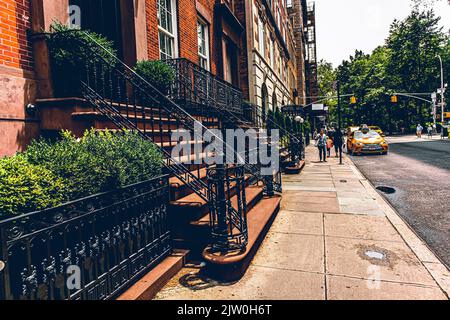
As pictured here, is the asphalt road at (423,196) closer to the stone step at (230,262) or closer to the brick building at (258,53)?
the stone step at (230,262)

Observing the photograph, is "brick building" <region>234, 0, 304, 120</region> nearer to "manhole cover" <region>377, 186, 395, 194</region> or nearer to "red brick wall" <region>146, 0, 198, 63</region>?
"red brick wall" <region>146, 0, 198, 63</region>

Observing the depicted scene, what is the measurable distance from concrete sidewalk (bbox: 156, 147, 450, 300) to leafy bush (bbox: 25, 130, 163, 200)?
4.79 feet

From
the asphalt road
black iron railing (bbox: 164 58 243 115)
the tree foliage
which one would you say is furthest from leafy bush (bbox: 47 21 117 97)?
the tree foliage

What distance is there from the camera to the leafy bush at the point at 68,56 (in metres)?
4.94

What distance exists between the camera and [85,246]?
9.57 feet

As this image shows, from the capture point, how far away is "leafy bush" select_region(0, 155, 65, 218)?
2469 millimetres

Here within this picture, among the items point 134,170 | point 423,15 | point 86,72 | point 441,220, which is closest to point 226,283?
point 134,170

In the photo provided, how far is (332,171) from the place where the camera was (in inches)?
542

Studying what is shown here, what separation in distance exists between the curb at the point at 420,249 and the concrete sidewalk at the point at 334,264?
0.03 feet

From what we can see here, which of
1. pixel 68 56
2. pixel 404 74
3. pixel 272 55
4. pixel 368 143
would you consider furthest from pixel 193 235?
pixel 404 74

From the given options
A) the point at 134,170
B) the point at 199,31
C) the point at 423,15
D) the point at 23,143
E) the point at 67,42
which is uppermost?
the point at 423,15

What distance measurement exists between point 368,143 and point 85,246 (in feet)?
68.1
